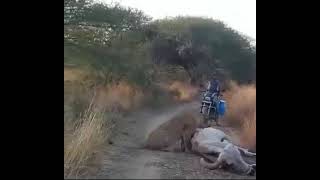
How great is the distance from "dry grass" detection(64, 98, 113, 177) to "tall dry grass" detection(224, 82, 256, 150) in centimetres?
72

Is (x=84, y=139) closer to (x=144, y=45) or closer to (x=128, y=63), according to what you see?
(x=128, y=63)

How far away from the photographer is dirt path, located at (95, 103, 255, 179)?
2.70 m

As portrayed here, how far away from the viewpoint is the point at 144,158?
9.04ft

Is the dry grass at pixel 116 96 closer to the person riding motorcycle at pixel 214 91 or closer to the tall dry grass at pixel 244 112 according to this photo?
the person riding motorcycle at pixel 214 91

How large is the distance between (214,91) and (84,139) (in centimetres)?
81

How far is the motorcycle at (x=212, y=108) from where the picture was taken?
277 centimetres

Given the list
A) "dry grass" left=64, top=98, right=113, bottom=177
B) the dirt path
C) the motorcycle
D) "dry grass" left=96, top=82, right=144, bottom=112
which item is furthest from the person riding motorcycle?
"dry grass" left=64, top=98, right=113, bottom=177

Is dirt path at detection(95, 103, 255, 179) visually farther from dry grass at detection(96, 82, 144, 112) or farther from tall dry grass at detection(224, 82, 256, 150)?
tall dry grass at detection(224, 82, 256, 150)

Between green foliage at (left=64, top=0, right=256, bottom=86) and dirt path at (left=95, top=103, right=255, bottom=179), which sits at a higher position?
green foliage at (left=64, top=0, right=256, bottom=86)

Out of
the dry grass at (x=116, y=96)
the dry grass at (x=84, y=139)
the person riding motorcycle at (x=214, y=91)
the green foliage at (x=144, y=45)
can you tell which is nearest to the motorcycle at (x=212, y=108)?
the person riding motorcycle at (x=214, y=91)

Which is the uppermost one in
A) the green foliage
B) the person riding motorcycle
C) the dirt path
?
the green foliage
